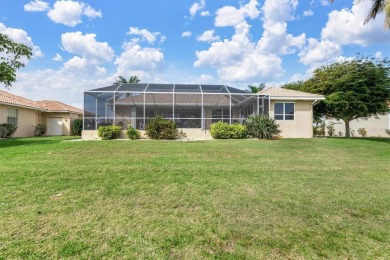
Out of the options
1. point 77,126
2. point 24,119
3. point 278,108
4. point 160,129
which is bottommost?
point 160,129

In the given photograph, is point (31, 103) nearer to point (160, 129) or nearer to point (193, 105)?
point (160, 129)

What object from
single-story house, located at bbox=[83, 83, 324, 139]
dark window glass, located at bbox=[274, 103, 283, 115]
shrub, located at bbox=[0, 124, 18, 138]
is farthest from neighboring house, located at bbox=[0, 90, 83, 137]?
dark window glass, located at bbox=[274, 103, 283, 115]

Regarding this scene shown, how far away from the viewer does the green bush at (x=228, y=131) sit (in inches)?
672

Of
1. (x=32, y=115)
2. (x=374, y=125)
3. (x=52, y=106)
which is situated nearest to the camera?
(x=32, y=115)

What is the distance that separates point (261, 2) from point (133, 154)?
11.4 m

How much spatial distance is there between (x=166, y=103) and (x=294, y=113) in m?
9.86

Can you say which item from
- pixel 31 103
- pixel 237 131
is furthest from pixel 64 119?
pixel 237 131

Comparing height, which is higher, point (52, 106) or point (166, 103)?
point (52, 106)

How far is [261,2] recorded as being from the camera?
14742mm

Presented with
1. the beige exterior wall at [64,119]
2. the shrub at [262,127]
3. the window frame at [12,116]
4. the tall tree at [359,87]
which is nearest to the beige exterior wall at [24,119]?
the window frame at [12,116]

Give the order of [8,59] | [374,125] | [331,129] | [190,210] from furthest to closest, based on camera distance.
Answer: [331,129] → [374,125] → [8,59] → [190,210]

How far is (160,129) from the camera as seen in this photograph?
54.7ft

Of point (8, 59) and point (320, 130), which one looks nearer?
point (8, 59)

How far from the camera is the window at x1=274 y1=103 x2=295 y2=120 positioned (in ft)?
62.8
